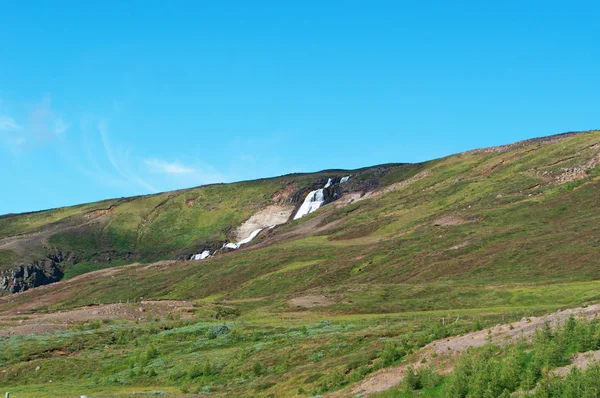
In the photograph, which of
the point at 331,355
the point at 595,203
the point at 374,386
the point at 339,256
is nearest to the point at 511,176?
the point at 595,203

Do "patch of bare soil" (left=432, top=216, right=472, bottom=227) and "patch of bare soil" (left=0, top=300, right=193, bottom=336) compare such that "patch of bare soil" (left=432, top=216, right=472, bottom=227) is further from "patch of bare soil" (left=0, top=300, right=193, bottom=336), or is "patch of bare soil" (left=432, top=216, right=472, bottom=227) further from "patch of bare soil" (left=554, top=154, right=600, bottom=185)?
"patch of bare soil" (left=0, top=300, right=193, bottom=336)

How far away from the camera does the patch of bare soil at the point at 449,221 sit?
486 ft

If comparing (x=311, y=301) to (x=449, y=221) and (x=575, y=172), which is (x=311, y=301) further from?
(x=575, y=172)

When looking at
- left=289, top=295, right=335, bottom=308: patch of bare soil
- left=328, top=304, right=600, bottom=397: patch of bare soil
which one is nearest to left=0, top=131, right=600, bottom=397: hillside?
left=289, top=295, right=335, bottom=308: patch of bare soil

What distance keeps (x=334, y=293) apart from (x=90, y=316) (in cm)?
3207

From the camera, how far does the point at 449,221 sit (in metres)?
152

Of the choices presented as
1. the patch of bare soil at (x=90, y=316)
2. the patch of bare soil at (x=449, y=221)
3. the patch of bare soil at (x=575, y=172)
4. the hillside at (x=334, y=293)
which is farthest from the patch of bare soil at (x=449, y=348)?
the patch of bare soil at (x=575, y=172)

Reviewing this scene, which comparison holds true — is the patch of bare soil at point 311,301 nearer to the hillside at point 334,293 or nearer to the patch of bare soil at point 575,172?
the hillside at point 334,293

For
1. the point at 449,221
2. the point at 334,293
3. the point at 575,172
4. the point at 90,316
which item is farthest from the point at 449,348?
the point at 575,172

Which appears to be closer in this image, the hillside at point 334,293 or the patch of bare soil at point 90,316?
the hillside at point 334,293

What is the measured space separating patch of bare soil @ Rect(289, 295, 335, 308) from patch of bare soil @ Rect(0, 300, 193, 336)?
43.8 ft

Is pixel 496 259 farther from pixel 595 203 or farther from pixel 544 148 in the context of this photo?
pixel 544 148

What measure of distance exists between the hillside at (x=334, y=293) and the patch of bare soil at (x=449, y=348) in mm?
1252

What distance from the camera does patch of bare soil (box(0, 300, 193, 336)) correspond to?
7675 centimetres
